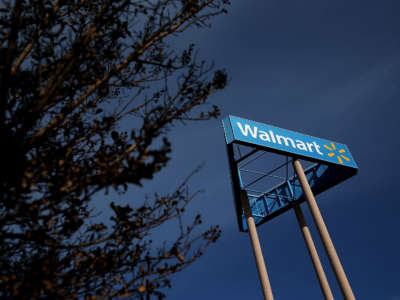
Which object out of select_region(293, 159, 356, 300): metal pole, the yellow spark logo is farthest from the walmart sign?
select_region(293, 159, 356, 300): metal pole

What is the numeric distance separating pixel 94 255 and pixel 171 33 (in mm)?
3036

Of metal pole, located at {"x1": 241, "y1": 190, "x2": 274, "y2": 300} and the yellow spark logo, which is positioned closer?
metal pole, located at {"x1": 241, "y1": 190, "x2": 274, "y2": 300}

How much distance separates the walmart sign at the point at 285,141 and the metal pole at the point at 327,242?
0.75m

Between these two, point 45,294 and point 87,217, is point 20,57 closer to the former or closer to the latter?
point 87,217

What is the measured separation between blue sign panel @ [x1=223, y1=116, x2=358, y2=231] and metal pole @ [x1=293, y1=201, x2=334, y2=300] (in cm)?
61

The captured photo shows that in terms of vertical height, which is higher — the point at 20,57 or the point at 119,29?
the point at 119,29

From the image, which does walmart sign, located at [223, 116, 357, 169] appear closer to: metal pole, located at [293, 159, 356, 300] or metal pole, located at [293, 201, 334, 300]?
metal pole, located at [293, 159, 356, 300]

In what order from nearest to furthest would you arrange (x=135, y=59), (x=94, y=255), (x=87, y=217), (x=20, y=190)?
(x=20, y=190) → (x=94, y=255) → (x=135, y=59) → (x=87, y=217)

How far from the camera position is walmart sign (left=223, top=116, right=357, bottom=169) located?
1172cm

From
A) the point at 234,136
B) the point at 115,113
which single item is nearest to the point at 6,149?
the point at 115,113

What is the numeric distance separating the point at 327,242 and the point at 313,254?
95.2 inches

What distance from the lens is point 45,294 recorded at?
2988 mm

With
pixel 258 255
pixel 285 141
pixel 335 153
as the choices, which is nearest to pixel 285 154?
pixel 285 141

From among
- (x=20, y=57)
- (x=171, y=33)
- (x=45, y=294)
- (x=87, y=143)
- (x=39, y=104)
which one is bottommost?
(x=45, y=294)
